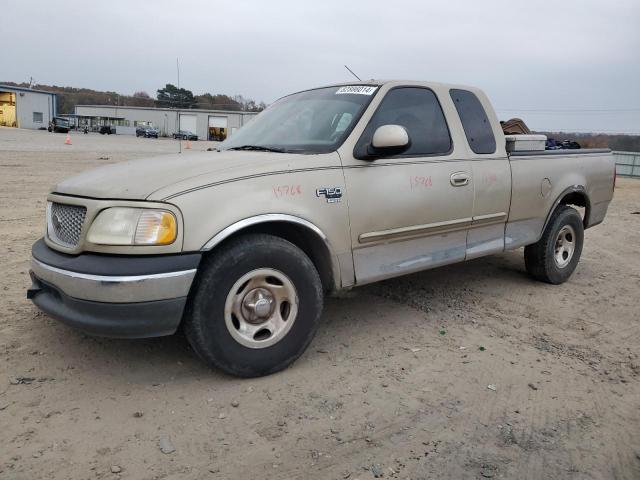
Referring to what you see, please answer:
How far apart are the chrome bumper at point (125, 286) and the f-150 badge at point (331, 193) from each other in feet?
3.21

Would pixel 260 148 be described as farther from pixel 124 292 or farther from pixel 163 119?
pixel 163 119

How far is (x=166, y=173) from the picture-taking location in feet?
10.1

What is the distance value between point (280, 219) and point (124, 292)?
0.97 m

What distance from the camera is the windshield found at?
3.69 metres

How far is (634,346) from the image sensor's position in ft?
12.9

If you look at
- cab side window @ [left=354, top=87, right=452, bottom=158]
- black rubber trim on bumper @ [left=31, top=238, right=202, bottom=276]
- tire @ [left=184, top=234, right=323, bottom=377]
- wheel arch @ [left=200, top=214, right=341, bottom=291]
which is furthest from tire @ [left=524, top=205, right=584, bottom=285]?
black rubber trim on bumper @ [left=31, top=238, right=202, bottom=276]

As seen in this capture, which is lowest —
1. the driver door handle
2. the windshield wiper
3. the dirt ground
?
the dirt ground

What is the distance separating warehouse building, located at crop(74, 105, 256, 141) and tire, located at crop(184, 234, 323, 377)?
7252 cm

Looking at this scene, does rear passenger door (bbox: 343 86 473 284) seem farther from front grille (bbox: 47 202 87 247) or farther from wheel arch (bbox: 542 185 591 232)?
front grille (bbox: 47 202 87 247)

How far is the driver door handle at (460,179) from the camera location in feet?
13.5

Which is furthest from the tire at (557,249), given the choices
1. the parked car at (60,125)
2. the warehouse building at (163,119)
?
the warehouse building at (163,119)

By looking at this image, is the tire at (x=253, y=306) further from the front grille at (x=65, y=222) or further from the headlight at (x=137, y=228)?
the front grille at (x=65, y=222)

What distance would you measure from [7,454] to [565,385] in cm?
313

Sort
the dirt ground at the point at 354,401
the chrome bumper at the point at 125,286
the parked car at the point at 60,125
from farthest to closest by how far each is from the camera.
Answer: the parked car at the point at 60,125 < the chrome bumper at the point at 125,286 < the dirt ground at the point at 354,401
